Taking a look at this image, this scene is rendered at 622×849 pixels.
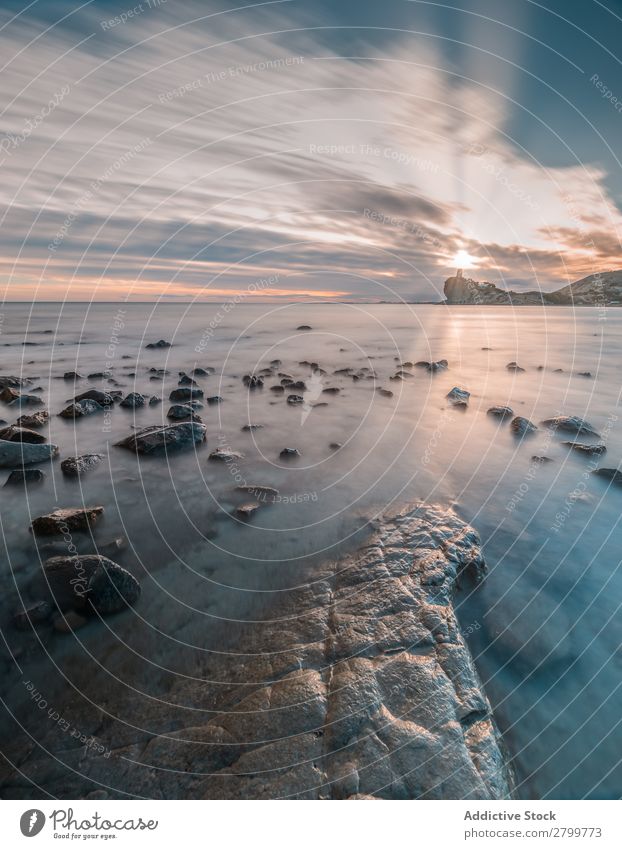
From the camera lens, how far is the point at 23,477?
8.52 meters

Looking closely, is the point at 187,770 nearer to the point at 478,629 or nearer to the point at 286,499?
the point at 478,629

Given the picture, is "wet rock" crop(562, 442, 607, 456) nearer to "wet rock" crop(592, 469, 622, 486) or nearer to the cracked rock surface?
"wet rock" crop(592, 469, 622, 486)

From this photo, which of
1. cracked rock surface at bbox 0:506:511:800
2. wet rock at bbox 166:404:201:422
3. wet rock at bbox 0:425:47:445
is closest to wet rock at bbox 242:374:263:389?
wet rock at bbox 166:404:201:422

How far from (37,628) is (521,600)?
6.56m

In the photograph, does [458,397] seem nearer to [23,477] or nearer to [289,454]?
[289,454]

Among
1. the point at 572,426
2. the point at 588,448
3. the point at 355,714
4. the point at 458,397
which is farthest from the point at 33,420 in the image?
the point at 572,426

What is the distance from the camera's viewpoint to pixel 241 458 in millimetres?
10086

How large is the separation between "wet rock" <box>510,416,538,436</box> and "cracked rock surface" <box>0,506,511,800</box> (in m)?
8.81

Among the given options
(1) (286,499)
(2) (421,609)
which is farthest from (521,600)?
(1) (286,499)

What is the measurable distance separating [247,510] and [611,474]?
863 centimetres

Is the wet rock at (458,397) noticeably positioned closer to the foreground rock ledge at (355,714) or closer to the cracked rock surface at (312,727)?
the foreground rock ledge at (355,714)

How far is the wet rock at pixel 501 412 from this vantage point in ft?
45.5

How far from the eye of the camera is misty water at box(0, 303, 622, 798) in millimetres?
4457

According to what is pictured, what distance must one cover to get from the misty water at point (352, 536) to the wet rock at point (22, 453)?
373 mm
